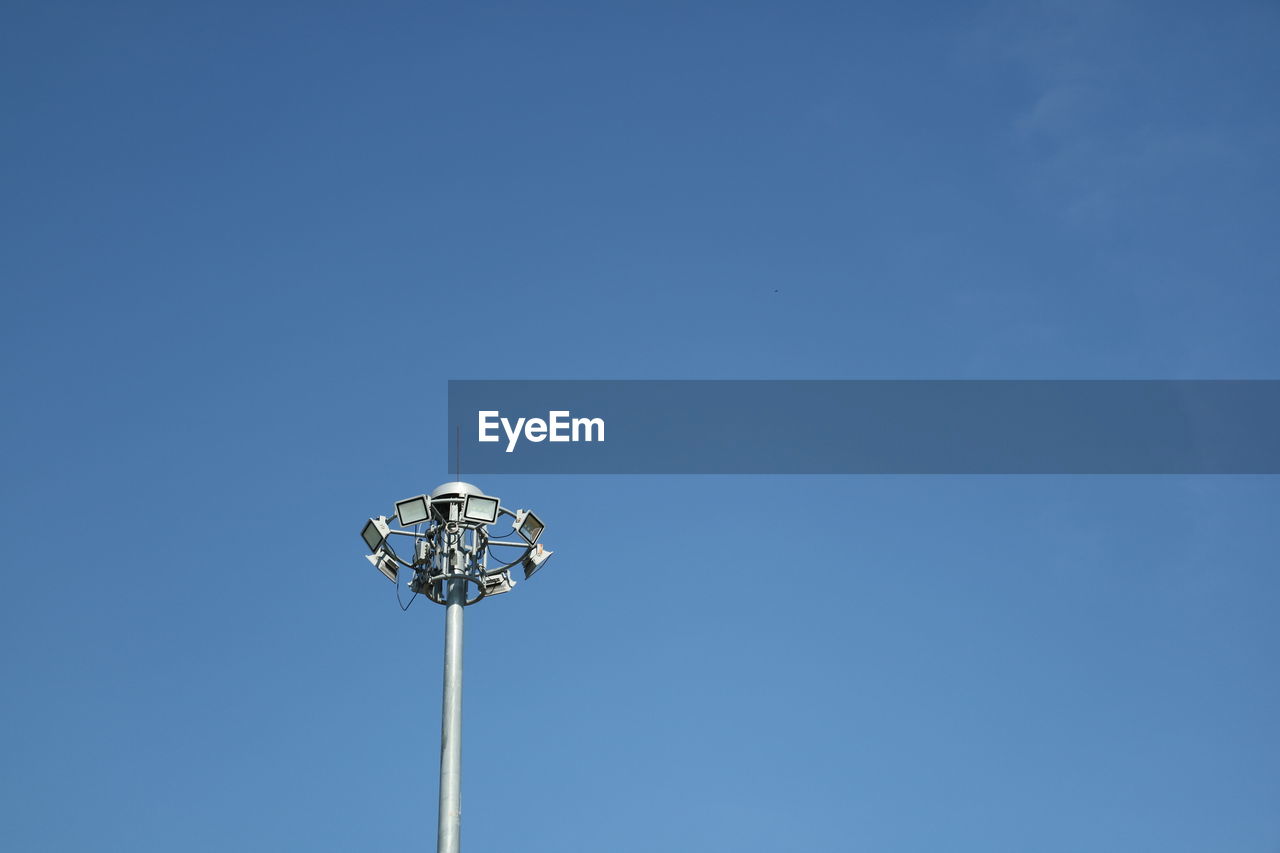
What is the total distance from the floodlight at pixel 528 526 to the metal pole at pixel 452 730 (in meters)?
2.07

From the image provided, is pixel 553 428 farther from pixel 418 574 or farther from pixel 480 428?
pixel 418 574

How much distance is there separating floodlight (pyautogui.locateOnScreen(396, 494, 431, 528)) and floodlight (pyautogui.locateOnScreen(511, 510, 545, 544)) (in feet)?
7.43

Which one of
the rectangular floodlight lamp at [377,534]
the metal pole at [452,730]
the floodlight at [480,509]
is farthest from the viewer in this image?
the rectangular floodlight lamp at [377,534]

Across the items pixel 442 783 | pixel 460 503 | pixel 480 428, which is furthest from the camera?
pixel 480 428

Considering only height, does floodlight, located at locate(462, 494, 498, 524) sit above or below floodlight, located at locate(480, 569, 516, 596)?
above

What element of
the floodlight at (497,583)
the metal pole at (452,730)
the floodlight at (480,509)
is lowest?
the metal pole at (452,730)

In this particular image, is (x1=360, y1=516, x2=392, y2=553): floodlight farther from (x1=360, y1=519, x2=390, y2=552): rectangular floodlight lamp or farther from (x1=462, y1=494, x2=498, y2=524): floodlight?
(x1=462, y1=494, x2=498, y2=524): floodlight

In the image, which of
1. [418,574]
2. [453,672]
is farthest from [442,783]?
[418,574]

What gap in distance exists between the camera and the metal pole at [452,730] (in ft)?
123

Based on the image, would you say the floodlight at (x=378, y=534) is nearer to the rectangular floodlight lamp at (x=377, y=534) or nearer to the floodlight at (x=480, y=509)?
the rectangular floodlight lamp at (x=377, y=534)

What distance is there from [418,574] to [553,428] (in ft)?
38.8

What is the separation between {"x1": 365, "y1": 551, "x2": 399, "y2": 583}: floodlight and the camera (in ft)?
136

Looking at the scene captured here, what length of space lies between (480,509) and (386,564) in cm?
253

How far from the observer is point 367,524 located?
137 ft
